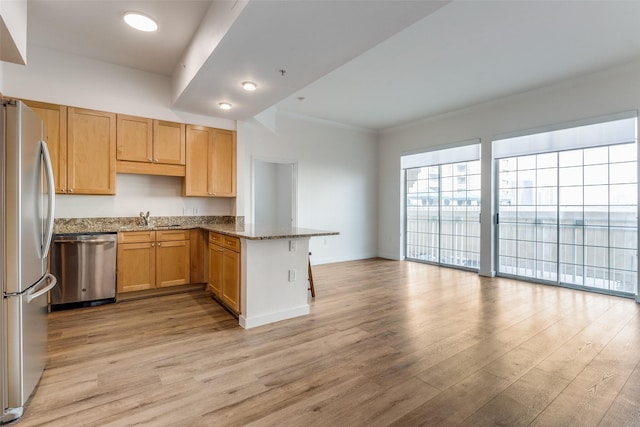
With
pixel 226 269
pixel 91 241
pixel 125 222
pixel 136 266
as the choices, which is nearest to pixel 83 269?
pixel 91 241

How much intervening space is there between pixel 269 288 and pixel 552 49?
13.8ft

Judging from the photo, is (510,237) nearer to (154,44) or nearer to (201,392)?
(201,392)

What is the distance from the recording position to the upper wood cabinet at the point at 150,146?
3.93 m

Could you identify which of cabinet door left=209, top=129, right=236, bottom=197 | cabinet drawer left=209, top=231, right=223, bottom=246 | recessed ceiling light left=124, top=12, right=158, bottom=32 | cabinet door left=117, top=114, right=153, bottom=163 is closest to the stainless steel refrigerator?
recessed ceiling light left=124, top=12, right=158, bottom=32

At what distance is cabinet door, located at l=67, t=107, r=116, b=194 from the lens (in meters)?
3.63

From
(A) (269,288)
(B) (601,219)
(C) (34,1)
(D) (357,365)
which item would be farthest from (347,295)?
(C) (34,1)

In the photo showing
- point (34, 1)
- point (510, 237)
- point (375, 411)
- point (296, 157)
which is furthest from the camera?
point (296, 157)

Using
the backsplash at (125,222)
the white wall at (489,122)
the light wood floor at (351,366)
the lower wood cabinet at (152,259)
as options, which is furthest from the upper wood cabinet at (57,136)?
the white wall at (489,122)

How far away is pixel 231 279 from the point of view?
3.28 metres

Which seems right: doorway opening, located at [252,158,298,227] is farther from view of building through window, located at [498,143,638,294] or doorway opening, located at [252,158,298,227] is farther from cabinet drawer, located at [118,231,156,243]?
view of building through window, located at [498,143,638,294]

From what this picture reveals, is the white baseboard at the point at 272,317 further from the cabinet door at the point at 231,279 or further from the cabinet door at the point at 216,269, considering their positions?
the cabinet door at the point at 216,269

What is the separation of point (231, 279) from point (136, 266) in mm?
1490

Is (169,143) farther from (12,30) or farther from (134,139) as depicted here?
(12,30)

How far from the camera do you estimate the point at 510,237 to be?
17.0 feet
